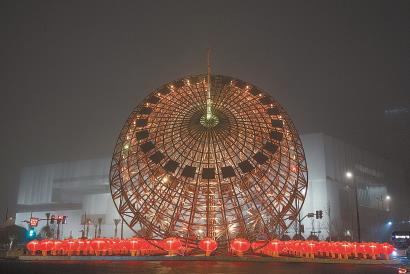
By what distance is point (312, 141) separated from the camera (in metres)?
85.6

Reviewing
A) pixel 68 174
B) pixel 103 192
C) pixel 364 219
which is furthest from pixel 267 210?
pixel 68 174

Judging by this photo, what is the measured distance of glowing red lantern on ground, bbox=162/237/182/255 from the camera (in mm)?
29641

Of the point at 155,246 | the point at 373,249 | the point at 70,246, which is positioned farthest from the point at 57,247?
the point at 373,249

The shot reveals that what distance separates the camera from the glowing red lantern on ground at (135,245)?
107 feet

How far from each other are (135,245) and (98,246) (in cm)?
343

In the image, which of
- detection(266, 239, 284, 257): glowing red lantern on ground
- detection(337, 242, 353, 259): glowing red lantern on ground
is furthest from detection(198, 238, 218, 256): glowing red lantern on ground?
detection(337, 242, 353, 259): glowing red lantern on ground

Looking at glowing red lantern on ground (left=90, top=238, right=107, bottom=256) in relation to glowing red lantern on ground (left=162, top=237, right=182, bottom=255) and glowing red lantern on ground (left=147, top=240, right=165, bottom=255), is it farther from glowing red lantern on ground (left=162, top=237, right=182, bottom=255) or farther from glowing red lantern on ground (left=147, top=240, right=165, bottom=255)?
glowing red lantern on ground (left=162, top=237, right=182, bottom=255)

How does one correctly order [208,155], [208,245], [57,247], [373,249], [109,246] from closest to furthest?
[208,245] → [208,155] → [373,249] → [57,247] → [109,246]

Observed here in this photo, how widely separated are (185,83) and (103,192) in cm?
7827

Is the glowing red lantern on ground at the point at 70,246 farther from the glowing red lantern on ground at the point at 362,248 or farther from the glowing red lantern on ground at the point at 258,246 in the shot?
the glowing red lantern on ground at the point at 362,248

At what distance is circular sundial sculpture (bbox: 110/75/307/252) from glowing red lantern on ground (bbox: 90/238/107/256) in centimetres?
346

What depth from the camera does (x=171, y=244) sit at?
97.3 feet

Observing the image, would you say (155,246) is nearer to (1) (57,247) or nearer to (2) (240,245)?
(2) (240,245)

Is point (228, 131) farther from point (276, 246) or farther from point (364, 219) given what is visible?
point (364, 219)
